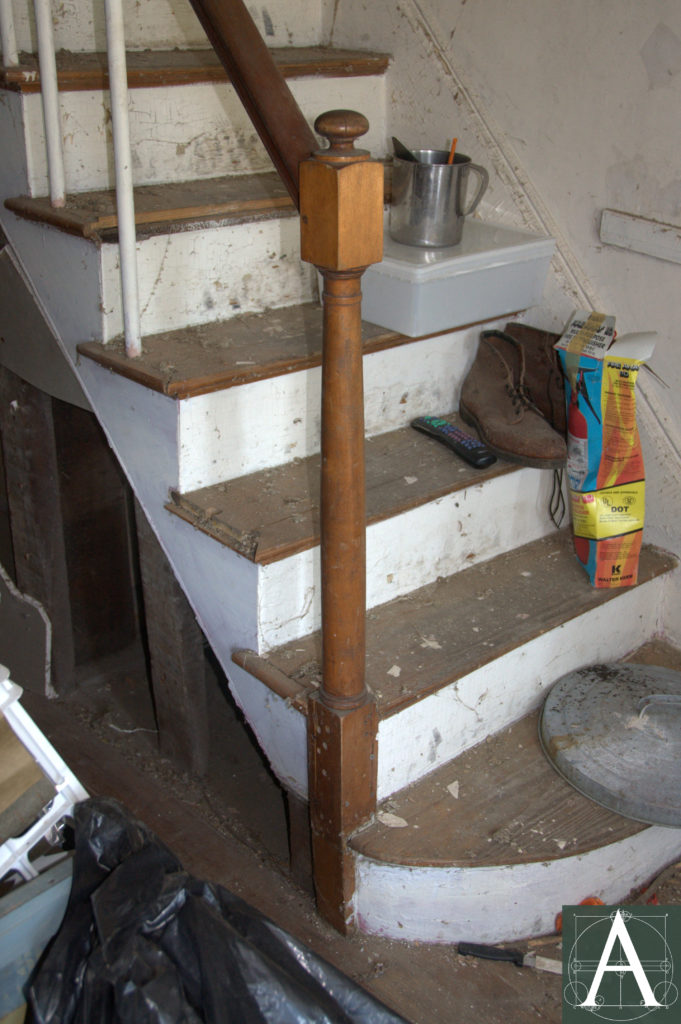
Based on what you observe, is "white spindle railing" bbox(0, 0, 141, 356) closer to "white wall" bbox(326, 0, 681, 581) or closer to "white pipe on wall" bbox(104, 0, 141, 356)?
"white pipe on wall" bbox(104, 0, 141, 356)

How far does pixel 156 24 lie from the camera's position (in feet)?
7.13

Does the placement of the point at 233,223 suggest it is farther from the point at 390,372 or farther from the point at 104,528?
the point at 104,528

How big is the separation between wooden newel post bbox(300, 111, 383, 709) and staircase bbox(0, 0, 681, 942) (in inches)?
6.7

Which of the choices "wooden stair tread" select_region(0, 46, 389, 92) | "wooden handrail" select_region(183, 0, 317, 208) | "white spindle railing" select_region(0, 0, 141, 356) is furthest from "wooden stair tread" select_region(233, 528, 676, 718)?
"wooden stair tread" select_region(0, 46, 389, 92)

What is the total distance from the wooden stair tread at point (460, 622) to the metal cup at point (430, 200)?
0.68 meters

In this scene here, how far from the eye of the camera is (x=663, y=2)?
66.6 inches

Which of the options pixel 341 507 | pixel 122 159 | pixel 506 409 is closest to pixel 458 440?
pixel 506 409

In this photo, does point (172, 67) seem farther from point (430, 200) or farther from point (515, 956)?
point (515, 956)

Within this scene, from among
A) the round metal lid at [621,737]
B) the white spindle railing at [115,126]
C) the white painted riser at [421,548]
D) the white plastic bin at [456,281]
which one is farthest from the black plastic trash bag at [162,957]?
the white plastic bin at [456,281]

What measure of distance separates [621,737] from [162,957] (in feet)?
3.01

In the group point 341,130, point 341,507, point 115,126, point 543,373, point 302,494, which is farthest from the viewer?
point 543,373

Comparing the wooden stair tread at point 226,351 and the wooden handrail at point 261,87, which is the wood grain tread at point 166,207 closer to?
the wooden stair tread at point 226,351

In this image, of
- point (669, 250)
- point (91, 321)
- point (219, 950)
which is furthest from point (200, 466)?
point (669, 250)

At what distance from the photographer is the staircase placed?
1.63 m
